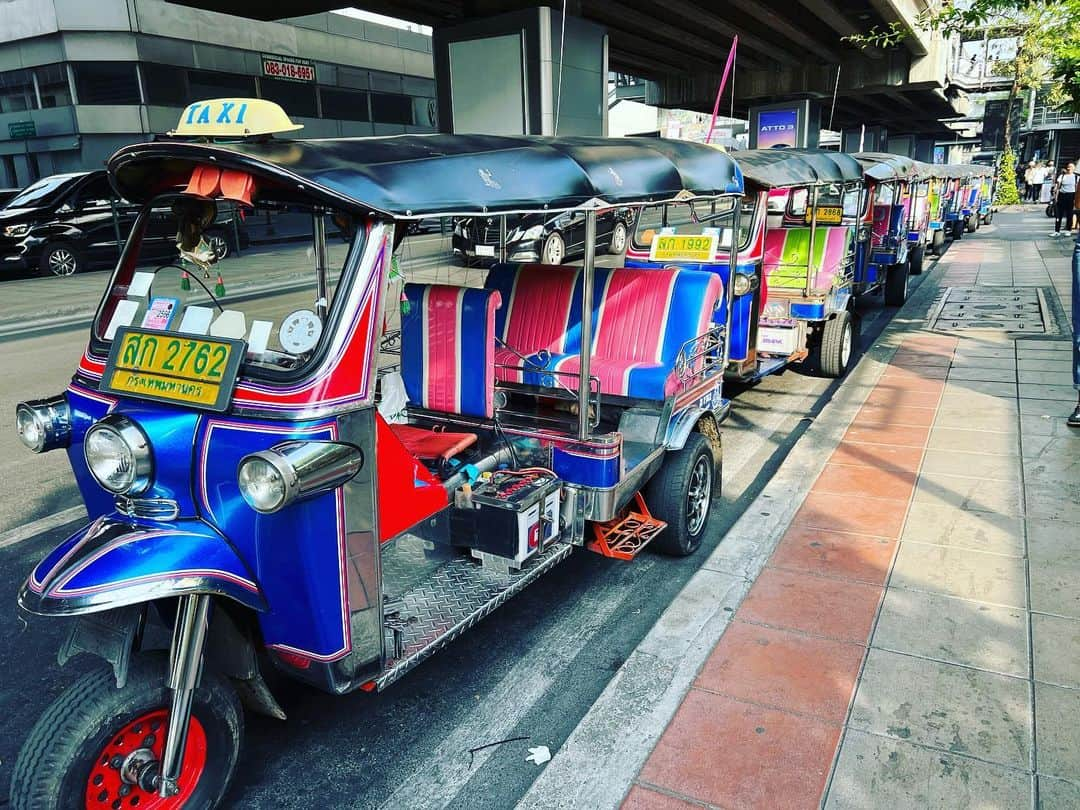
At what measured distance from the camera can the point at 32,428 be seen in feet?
10.0

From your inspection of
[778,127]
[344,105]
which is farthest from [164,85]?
[778,127]

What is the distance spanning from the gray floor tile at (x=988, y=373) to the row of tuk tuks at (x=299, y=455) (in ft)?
16.5

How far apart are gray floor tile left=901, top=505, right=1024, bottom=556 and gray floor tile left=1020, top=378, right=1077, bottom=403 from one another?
3053 mm

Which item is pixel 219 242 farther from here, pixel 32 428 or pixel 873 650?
pixel 873 650

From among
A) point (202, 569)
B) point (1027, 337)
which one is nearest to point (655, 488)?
point (202, 569)

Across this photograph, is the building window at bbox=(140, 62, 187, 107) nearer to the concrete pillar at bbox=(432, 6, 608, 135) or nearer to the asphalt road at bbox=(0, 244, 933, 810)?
the concrete pillar at bbox=(432, 6, 608, 135)

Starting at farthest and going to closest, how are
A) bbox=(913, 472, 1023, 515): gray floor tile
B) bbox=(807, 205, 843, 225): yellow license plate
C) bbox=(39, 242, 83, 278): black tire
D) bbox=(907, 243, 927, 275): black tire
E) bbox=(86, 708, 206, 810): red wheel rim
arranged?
bbox=(39, 242, 83, 278): black tire → bbox=(907, 243, 927, 275): black tire → bbox=(807, 205, 843, 225): yellow license plate → bbox=(913, 472, 1023, 515): gray floor tile → bbox=(86, 708, 206, 810): red wheel rim

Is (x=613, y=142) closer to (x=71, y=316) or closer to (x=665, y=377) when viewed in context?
(x=665, y=377)

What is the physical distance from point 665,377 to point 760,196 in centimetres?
378

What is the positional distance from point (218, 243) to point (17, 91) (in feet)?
91.8

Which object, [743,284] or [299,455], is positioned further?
[743,284]

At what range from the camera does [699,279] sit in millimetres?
5266

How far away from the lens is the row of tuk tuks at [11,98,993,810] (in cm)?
257

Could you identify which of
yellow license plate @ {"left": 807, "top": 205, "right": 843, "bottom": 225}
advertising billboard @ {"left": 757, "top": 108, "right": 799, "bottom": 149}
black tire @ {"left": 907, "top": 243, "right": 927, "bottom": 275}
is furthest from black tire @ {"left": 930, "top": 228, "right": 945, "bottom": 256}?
yellow license plate @ {"left": 807, "top": 205, "right": 843, "bottom": 225}
